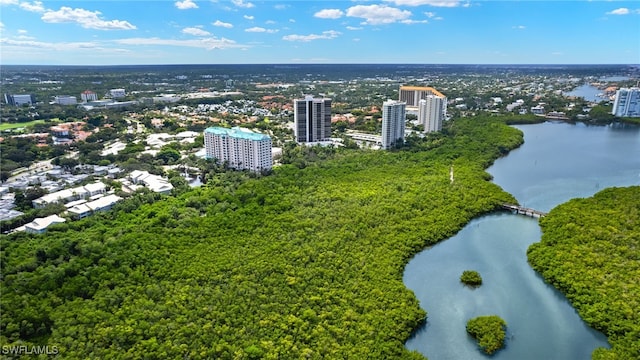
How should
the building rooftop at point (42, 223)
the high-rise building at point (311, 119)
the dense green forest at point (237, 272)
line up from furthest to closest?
the high-rise building at point (311, 119) → the building rooftop at point (42, 223) → the dense green forest at point (237, 272)

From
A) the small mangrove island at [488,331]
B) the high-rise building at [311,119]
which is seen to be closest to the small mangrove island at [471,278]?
the small mangrove island at [488,331]

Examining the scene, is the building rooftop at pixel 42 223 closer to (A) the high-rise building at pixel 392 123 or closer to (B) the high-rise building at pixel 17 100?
(A) the high-rise building at pixel 392 123

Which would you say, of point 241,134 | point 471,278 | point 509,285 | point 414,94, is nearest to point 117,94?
point 241,134

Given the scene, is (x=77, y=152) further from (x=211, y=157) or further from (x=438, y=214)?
(x=438, y=214)

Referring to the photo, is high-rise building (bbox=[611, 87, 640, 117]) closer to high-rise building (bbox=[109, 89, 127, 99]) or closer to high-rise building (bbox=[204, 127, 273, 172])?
high-rise building (bbox=[204, 127, 273, 172])

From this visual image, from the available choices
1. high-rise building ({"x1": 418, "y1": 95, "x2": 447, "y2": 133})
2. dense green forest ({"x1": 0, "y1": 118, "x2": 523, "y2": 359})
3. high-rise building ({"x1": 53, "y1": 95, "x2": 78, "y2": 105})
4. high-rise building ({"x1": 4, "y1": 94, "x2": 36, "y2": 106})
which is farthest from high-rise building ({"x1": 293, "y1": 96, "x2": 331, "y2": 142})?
high-rise building ({"x1": 4, "y1": 94, "x2": 36, "y2": 106})

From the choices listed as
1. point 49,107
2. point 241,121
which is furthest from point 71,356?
point 49,107
